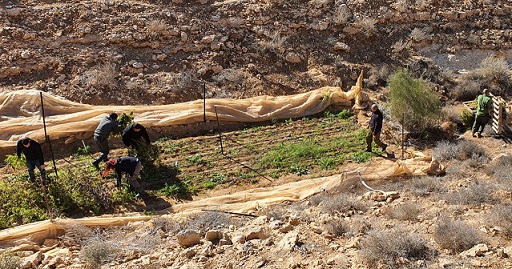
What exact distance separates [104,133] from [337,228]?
15.9 feet

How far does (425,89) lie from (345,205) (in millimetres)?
4968

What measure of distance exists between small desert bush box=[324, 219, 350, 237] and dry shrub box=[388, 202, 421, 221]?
0.74 meters

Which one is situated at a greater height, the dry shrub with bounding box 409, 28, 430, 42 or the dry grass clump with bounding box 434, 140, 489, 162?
the dry shrub with bounding box 409, 28, 430, 42

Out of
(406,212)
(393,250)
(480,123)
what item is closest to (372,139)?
(480,123)

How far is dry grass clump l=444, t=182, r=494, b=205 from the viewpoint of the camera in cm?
663

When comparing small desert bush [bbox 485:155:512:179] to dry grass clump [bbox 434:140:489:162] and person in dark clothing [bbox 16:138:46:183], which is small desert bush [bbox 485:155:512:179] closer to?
dry grass clump [bbox 434:140:489:162]

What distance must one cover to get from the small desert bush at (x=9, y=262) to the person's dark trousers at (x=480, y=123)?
8754 millimetres

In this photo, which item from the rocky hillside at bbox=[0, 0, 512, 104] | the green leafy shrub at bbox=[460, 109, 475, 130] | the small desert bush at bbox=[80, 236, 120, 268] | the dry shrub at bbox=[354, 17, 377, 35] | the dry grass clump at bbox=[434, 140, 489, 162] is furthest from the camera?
the dry shrub at bbox=[354, 17, 377, 35]

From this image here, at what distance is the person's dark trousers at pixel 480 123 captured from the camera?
1024cm

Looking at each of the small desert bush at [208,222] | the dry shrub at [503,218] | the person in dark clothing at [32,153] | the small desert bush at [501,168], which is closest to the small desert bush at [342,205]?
the small desert bush at [208,222]

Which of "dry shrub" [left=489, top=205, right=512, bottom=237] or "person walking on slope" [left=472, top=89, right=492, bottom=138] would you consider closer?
"dry shrub" [left=489, top=205, right=512, bottom=237]

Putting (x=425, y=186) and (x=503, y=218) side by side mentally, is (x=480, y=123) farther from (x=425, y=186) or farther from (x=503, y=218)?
(x=503, y=218)

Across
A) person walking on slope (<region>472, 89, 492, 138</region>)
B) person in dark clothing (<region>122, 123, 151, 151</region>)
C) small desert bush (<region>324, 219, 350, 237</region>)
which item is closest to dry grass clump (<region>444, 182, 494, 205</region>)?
small desert bush (<region>324, 219, 350, 237</region>)

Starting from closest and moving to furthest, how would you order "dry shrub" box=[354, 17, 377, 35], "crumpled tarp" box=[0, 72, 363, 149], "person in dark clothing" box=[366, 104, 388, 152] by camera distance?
"person in dark clothing" box=[366, 104, 388, 152]
"crumpled tarp" box=[0, 72, 363, 149]
"dry shrub" box=[354, 17, 377, 35]
